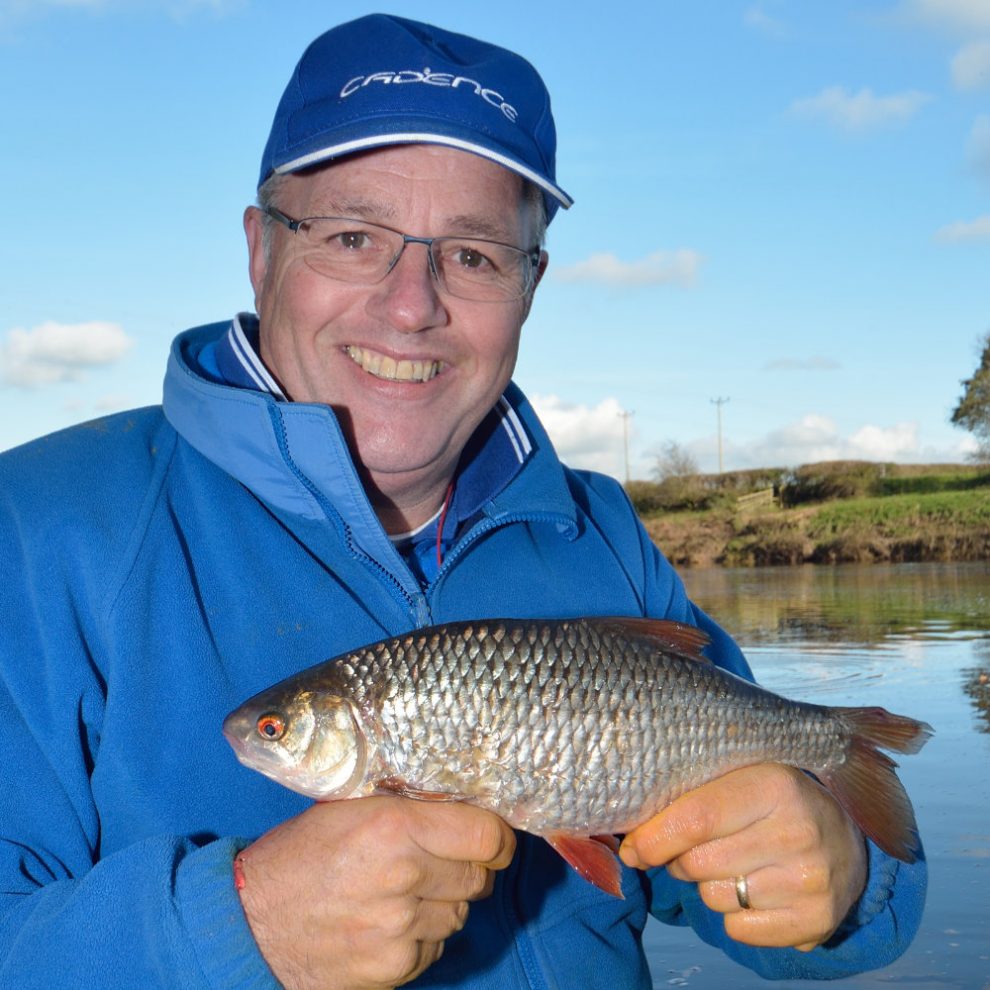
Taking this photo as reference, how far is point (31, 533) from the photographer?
99.9 inches

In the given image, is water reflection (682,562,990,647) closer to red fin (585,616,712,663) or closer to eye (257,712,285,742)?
red fin (585,616,712,663)

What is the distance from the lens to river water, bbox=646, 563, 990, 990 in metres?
4.96

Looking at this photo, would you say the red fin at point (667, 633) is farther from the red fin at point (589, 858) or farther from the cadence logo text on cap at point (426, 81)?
the cadence logo text on cap at point (426, 81)

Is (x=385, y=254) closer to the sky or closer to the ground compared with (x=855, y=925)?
closer to the sky

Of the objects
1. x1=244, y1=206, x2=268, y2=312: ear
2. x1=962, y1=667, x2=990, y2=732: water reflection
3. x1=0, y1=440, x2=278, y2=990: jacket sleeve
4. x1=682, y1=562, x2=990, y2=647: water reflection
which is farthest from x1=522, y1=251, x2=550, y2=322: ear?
x1=682, y1=562, x2=990, y2=647: water reflection

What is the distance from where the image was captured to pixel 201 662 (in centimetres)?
254

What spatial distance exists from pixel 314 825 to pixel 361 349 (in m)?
1.27

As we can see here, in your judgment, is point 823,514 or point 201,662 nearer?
point 201,662

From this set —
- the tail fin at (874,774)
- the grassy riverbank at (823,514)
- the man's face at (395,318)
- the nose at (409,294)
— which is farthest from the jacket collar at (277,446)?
the grassy riverbank at (823,514)

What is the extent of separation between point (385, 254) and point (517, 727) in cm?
A: 125

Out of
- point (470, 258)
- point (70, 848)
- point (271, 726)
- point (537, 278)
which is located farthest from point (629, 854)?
point (537, 278)

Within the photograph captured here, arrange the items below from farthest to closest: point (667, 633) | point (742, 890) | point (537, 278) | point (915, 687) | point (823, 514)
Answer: point (823, 514)
point (915, 687)
point (537, 278)
point (667, 633)
point (742, 890)

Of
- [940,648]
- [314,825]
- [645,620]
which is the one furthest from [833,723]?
[940,648]

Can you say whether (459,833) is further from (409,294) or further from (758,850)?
(409,294)
